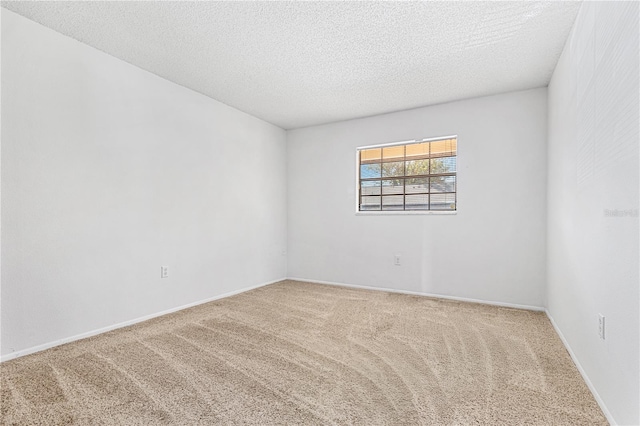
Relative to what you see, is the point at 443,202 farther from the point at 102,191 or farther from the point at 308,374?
the point at 102,191

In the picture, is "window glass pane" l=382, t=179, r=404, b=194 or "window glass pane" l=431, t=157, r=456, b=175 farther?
"window glass pane" l=382, t=179, r=404, b=194

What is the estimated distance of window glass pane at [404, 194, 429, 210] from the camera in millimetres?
4109

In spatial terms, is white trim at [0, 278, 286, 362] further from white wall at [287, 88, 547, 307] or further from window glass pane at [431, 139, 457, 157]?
window glass pane at [431, 139, 457, 157]

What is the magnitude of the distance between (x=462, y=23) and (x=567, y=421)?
2489 millimetres

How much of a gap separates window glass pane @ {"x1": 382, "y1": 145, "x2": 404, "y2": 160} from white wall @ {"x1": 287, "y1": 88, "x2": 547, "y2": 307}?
0.62 feet

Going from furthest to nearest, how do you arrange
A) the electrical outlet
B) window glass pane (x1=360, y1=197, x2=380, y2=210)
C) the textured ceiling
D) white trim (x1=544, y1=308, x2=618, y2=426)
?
window glass pane (x1=360, y1=197, x2=380, y2=210)
the textured ceiling
the electrical outlet
white trim (x1=544, y1=308, x2=618, y2=426)

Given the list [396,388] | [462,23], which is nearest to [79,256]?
[396,388]

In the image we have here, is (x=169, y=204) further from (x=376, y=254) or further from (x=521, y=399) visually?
(x=521, y=399)

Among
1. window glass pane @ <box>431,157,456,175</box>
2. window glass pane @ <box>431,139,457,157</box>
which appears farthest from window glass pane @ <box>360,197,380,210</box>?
window glass pane @ <box>431,139,457,157</box>

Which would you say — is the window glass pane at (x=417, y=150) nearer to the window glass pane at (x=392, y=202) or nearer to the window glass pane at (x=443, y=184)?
the window glass pane at (x=443, y=184)

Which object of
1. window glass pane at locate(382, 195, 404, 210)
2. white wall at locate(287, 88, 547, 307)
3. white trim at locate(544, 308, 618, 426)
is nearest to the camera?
white trim at locate(544, 308, 618, 426)

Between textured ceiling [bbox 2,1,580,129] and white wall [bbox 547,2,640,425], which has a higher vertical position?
textured ceiling [bbox 2,1,580,129]

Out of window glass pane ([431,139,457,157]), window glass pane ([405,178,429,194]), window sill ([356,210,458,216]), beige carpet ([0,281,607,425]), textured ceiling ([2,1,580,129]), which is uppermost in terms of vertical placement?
textured ceiling ([2,1,580,129])

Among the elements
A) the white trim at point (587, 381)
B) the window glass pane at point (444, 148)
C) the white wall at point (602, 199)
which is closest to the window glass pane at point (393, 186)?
the window glass pane at point (444, 148)
